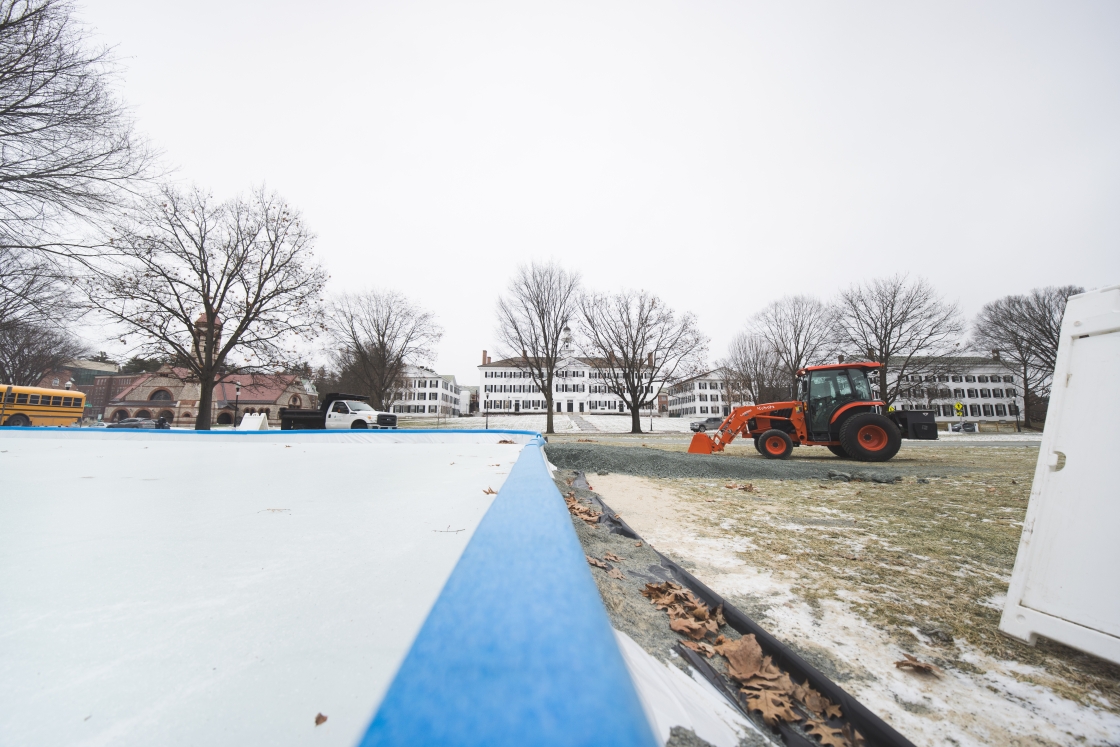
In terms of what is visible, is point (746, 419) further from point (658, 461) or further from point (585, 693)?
point (585, 693)

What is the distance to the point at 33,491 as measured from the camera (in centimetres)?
236

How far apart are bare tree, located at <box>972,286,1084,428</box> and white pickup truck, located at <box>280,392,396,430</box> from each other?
137 ft

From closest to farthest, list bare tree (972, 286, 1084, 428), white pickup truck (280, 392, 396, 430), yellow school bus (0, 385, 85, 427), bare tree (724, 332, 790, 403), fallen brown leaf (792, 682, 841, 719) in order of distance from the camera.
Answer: fallen brown leaf (792, 682, 841, 719) → white pickup truck (280, 392, 396, 430) → yellow school bus (0, 385, 85, 427) → bare tree (972, 286, 1084, 428) → bare tree (724, 332, 790, 403)

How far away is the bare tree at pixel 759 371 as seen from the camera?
36156 mm

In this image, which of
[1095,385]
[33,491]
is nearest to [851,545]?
[1095,385]

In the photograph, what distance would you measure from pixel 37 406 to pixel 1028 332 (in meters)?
60.6

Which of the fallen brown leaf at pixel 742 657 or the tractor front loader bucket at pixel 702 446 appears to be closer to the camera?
the fallen brown leaf at pixel 742 657

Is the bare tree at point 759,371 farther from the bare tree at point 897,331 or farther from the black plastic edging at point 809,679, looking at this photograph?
the black plastic edging at point 809,679

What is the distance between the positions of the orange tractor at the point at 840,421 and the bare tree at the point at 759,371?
Result: 2684cm

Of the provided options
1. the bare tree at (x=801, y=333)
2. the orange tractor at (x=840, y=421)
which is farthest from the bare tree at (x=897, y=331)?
the orange tractor at (x=840, y=421)

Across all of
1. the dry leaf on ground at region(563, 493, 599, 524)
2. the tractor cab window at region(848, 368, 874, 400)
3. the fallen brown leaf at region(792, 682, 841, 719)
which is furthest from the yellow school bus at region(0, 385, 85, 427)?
the tractor cab window at region(848, 368, 874, 400)

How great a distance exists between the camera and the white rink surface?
616 mm

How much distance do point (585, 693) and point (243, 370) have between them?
2248 centimetres

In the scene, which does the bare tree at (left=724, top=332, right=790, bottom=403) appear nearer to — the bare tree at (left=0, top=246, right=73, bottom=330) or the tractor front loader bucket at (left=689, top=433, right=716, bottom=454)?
the tractor front loader bucket at (left=689, top=433, right=716, bottom=454)
